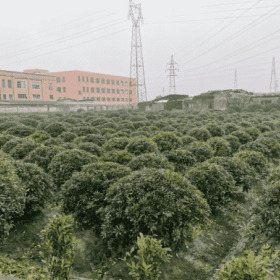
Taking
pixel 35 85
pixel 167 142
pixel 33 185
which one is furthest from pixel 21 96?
pixel 33 185

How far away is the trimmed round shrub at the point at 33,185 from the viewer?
22.5ft

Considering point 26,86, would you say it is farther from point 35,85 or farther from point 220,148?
point 220,148

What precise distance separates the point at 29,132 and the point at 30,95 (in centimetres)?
5437

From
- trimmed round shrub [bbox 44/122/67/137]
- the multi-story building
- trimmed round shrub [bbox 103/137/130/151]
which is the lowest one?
trimmed round shrub [bbox 103/137/130/151]

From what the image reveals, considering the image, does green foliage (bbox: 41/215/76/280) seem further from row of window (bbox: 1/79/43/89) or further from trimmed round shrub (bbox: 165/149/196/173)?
row of window (bbox: 1/79/43/89)

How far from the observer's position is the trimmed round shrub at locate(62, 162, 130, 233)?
6.31 m

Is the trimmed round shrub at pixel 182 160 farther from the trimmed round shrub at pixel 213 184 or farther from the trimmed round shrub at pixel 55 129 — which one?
the trimmed round shrub at pixel 55 129

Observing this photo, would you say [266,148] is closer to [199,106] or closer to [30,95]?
[199,106]

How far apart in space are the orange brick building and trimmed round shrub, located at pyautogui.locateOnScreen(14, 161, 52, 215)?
42479mm

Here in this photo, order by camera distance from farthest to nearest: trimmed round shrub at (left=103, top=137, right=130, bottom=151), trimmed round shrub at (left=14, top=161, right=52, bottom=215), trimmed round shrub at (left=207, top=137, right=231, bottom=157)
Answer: trimmed round shrub at (left=207, top=137, right=231, bottom=157)
trimmed round shrub at (left=103, top=137, right=130, bottom=151)
trimmed round shrub at (left=14, top=161, right=52, bottom=215)

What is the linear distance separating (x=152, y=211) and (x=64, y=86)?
297 ft

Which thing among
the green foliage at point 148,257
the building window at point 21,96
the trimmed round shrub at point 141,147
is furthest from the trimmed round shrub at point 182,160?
the building window at point 21,96

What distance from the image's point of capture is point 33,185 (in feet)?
22.8

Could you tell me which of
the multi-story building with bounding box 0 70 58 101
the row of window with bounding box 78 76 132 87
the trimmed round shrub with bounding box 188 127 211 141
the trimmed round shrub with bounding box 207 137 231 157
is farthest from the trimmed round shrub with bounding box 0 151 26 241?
the row of window with bounding box 78 76 132 87
